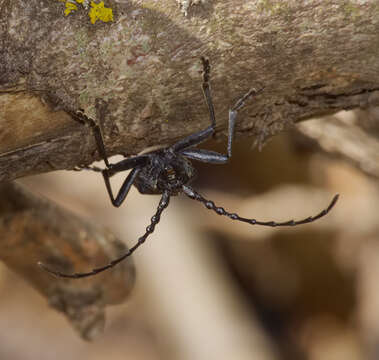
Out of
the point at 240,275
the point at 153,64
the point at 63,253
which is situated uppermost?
the point at 153,64

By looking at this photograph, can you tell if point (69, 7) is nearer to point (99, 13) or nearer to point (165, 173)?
point (99, 13)

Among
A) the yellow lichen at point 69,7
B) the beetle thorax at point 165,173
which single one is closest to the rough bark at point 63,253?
the beetle thorax at point 165,173

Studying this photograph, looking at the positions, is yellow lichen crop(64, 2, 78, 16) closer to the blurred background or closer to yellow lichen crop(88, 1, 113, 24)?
yellow lichen crop(88, 1, 113, 24)

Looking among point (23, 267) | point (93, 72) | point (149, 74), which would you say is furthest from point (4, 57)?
point (23, 267)

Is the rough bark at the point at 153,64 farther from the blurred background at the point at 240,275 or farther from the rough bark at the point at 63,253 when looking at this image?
the blurred background at the point at 240,275

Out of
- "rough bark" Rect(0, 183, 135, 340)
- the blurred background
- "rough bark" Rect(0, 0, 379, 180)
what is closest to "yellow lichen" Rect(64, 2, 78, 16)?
"rough bark" Rect(0, 0, 379, 180)

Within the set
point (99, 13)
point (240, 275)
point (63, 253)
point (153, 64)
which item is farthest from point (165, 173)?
point (240, 275)
